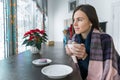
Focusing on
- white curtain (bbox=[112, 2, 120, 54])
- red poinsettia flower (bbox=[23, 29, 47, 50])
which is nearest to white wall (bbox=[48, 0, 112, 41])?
white curtain (bbox=[112, 2, 120, 54])

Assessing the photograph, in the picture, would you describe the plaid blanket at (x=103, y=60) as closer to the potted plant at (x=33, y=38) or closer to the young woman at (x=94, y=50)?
the young woman at (x=94, y=50)

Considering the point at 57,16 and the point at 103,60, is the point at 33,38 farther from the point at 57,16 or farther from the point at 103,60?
the point at 57,16

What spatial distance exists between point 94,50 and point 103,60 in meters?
0.09

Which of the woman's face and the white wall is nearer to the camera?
the woman's face

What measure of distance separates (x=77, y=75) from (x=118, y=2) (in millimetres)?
3332

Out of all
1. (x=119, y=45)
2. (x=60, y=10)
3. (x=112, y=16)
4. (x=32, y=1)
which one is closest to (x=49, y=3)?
(x=60, y=10)

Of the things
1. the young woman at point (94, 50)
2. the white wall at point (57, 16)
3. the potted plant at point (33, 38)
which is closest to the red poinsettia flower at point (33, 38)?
the potted plant at point (33, 38)

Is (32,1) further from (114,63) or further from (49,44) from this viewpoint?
(114,63)

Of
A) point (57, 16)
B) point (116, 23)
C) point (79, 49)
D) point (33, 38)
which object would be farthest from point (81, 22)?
point (57, 16)

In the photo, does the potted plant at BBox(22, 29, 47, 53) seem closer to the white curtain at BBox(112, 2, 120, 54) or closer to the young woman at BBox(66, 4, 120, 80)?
the young woman at BBox(66, 4, 120, 80)

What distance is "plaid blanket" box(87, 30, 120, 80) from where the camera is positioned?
0.89m

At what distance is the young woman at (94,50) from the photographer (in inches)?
35.4

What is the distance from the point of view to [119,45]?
12.2ft

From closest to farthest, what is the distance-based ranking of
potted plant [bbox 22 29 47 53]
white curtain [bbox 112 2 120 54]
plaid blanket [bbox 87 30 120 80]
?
plaid blanket [bbox 87 30 120 80] < potted plant [bbox 22 29 47 53] < white curtain [bbox 112 2 120 54]
